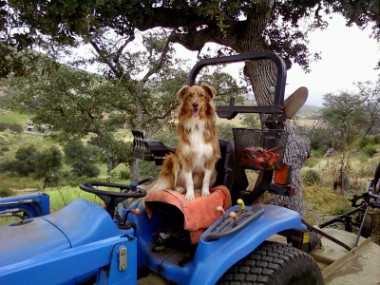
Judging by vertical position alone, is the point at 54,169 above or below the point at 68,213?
below

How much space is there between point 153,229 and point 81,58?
24.0 feet

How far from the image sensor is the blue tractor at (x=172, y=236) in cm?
145

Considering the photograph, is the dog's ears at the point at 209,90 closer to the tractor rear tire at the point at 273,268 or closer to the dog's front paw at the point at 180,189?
the dog's front paw at the point at 180,189

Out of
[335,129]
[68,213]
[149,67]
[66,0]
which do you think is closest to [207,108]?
[68,213]

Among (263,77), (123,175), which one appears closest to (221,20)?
(263,77)

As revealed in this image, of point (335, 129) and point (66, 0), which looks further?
point (335, 129)

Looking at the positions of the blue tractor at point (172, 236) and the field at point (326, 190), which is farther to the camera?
the field at point (326, 190)

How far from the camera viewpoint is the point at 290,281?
1.92 meters

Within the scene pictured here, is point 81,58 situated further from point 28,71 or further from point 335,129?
point 335,129

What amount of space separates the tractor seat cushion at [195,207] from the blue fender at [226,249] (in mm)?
148

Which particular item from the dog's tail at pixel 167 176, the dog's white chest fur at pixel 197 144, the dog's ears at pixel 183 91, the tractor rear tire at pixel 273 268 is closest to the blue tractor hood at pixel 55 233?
the tractor rear tire at pixel 273 268

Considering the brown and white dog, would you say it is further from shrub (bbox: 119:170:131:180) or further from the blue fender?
shrub (bbox: 119:170:131:180)

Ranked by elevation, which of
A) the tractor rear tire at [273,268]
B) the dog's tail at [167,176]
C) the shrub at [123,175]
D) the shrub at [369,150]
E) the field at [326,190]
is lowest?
the shrub at [123,175]

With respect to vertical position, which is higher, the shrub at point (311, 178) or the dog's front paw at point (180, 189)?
the dog's front paw at point (180, 189)
